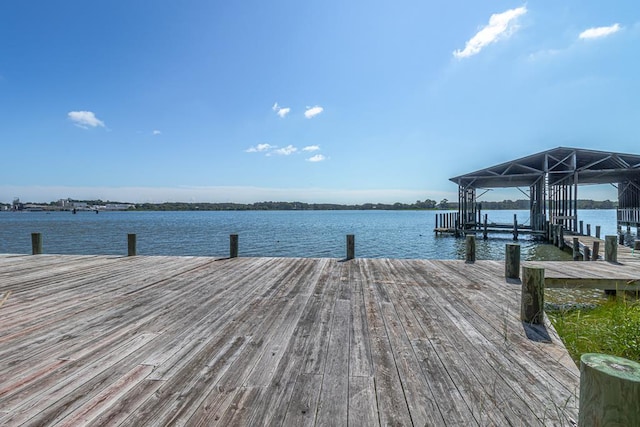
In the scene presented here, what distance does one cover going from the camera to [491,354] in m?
2.81

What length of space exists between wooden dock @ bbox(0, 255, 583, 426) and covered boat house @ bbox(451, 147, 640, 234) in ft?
61.1

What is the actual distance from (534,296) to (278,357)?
310 centimetres

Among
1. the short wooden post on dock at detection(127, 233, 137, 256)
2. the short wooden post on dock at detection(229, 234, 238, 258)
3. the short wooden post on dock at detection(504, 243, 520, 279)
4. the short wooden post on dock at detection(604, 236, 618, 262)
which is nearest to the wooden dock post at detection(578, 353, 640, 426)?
the short wooden post on dock at detection(504, 243, 520, 279)

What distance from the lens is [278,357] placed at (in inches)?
108

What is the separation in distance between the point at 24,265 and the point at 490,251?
21.1 metres

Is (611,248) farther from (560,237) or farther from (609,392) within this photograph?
(560,237)

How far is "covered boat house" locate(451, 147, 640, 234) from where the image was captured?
1819 cm

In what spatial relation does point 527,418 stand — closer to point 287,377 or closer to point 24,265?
point 287,377

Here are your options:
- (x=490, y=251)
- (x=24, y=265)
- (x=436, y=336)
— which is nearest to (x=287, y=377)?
(x=436, y=336)

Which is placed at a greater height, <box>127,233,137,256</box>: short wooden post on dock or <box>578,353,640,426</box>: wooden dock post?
<box>578,353,640,426</box>: wooden dock post

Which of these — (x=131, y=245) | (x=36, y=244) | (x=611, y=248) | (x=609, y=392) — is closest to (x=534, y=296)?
(x=609, y=392)

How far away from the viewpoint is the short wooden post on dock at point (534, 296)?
139 inches

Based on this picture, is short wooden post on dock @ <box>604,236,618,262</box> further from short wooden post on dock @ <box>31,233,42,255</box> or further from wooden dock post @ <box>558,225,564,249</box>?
short wooden post on dock @ <box>31,233,42,255</box>

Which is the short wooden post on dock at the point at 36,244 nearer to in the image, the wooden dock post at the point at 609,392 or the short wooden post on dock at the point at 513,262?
the wooden dock post at the point at 609,392
